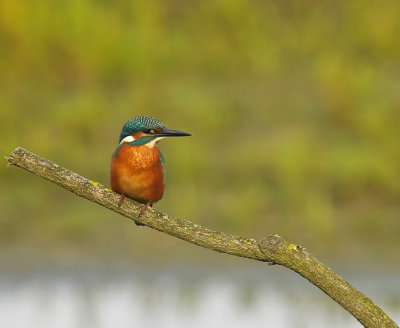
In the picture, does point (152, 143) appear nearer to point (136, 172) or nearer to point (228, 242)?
point (136, 172)

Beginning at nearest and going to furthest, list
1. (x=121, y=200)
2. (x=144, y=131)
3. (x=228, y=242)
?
(x=228, y=242), (x=121, y=200), (x=144, y=131)

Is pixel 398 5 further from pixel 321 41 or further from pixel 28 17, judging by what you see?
pixel 28 17

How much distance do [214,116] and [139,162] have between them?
7.57 meters

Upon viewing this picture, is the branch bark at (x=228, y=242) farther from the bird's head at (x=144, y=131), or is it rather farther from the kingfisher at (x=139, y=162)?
the bird's head at (x=144, y=131)

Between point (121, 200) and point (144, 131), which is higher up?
point (144, 131)

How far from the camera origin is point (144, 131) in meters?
4.35

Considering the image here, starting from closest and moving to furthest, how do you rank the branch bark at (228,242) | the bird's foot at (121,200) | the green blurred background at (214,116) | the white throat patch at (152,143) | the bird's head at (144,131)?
the branch bark at (228,242)
the bird's foot at (121,200)
the bird's head at (144,131)
the white throat patch at (152,143)
the green blurred background at (214,116)

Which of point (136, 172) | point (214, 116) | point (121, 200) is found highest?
point (214, 116)

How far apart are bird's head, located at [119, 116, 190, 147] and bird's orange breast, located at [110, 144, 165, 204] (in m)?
0.04

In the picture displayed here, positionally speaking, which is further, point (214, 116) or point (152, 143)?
point (214, 116)

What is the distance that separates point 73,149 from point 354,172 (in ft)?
9.17

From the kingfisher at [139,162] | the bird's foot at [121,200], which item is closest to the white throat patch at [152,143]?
the kingfisher at [139,162]

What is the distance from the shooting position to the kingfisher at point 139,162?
14.3 feet

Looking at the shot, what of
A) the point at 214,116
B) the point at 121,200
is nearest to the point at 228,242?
the point at 121,200
